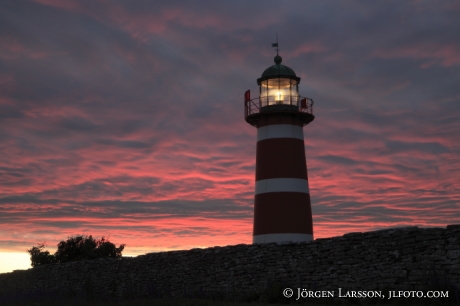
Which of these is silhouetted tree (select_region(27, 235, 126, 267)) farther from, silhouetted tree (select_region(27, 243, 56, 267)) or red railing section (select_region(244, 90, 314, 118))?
red railing section (select_region(244, 90, 314, 118))

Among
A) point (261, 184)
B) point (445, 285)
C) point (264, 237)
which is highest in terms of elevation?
point (261, 184)

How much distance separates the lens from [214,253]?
17.8 m

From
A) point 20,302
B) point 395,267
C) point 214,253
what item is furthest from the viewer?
point 20,302

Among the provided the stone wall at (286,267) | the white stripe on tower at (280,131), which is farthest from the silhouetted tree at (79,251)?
the white stripe on tower at (280,131)

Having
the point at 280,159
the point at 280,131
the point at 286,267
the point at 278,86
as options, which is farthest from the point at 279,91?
the point at 286,267

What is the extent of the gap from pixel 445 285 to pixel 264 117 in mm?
13522

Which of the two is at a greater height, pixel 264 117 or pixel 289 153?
pixel 264 117

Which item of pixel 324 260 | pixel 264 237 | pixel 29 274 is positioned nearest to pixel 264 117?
pixel 264 237

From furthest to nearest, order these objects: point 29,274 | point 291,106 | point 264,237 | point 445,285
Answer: point 29,274
point 291,106
point 264,237
point 445,285

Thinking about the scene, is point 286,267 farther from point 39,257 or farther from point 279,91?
point 39,257

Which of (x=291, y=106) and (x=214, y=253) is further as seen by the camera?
(x=291, y=106)

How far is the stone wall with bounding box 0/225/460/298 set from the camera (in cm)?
1197

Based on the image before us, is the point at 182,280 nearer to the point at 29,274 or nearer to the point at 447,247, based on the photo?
the point at 447,247

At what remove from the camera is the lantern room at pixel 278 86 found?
2430 centimetres
